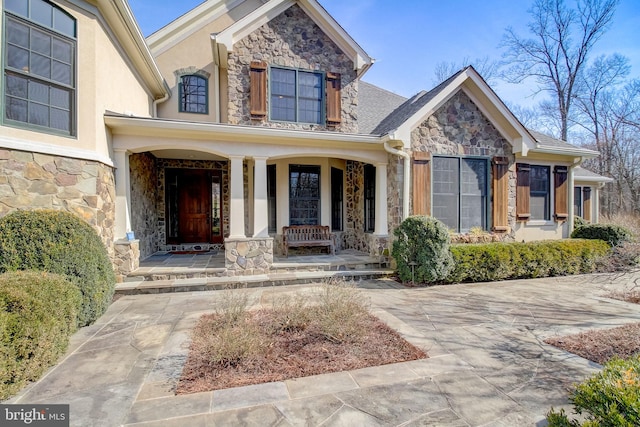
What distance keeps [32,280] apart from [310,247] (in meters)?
6.56

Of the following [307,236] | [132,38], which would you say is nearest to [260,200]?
[307,236]

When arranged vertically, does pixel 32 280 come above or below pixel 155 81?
below

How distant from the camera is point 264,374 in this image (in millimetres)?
3039

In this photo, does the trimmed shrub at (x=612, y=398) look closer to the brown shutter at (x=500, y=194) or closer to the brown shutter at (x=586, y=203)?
the brown shutter at (x=500, y=194)

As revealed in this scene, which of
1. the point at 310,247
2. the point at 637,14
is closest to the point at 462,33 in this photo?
the point at 637,14

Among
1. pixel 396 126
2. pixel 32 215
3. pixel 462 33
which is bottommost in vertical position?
pixel 32 215

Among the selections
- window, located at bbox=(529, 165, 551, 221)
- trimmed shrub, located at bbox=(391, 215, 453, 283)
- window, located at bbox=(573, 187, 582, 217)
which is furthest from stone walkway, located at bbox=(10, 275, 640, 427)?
window, located at bbox=(573, 187, 582, 217)

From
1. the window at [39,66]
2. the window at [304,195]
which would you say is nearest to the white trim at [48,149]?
the window at [39,66]

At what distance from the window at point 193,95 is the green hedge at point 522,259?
824 cm

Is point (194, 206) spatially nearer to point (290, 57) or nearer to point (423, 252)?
point (290, 57)

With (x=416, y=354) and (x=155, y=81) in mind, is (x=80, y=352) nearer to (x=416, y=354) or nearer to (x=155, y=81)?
(x=416, y=354)

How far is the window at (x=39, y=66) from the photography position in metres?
4.60

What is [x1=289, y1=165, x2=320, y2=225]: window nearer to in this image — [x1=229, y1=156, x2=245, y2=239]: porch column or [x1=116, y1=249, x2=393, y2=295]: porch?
[x1=116, y1=249, x2=393, y2=295]: porch

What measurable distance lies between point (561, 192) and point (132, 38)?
1221cm
